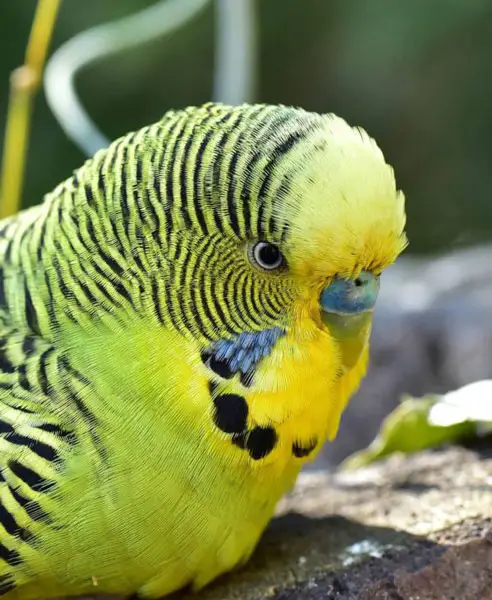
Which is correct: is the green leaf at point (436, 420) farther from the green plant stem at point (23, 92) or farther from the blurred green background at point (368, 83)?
the blurred green background at point (368, 83)

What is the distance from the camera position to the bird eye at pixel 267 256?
1.48 m

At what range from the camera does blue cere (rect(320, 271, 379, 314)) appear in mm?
1523

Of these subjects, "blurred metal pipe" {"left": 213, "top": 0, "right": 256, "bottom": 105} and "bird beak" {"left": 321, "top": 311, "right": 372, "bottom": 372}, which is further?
"blurred metal pipe" {"left": 213, "top": 0, "right": 256, "bottom": 105}

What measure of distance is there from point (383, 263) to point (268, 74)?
5176 millimetres

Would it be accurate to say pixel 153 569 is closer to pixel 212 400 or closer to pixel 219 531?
pixel 219 531

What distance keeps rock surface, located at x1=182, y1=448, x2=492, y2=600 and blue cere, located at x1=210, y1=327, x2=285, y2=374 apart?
0.48 metres

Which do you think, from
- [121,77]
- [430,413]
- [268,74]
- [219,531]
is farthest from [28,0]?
[219,531]

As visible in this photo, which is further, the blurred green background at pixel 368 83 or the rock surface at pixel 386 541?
the blurred green background at pixel 368 83

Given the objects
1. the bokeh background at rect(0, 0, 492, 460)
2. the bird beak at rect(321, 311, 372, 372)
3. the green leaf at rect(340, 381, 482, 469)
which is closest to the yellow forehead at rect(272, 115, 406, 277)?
the bird beak at rect(321, 311, 372, 372)

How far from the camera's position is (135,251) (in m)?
1.57

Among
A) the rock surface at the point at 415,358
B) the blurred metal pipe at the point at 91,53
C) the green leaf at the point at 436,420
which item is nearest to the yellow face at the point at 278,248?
the green leaf at the point at 436,420

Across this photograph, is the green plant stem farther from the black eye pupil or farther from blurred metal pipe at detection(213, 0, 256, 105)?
the black eye pupil

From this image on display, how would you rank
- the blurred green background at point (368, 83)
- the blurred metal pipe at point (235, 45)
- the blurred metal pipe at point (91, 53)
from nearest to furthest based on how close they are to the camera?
the blurred metal pipe at point (91, 53) < the blurred metal pipe at point (235, 45) < the blurred green background at point (368, 83)

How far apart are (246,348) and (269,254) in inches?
7.3
